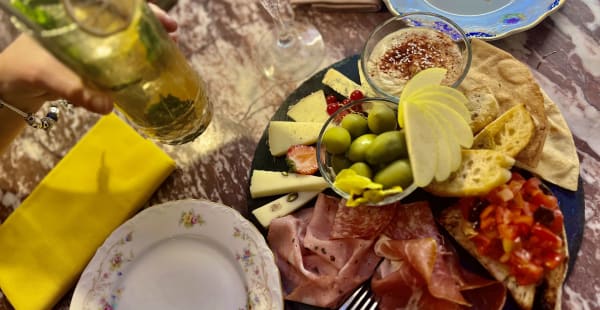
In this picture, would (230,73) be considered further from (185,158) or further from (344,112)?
(344,112)

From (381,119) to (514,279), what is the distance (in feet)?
1.78

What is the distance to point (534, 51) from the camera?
68.4 inches

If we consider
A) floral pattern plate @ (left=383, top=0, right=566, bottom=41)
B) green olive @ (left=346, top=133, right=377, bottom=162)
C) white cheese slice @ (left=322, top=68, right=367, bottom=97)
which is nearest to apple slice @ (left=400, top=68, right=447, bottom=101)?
green olive @ (left=346, top=133, right=377, bottom=162)

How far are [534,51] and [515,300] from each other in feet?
2.83

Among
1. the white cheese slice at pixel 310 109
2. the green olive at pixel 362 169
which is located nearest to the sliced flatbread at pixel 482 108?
the green olive at pixel 362 169

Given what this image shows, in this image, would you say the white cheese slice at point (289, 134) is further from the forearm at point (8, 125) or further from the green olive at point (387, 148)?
the forearm at point (8, 125)

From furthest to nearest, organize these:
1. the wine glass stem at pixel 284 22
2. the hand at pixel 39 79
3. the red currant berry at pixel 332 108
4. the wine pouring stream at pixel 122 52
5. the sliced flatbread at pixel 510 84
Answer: the wine glass stem at pixel 284 22 → the red currant berry at pixel 332 108 → the sliced flatbread at pixel 510 84 → the hand at pixel 39 79 → the wine pouring stream at pixel 122 52

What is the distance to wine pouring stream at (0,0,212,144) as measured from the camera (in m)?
0.97

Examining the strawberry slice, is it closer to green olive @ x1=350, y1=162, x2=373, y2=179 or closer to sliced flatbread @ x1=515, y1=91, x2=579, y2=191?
green olive @ x1=350, y1=162, x2=373, y2=179

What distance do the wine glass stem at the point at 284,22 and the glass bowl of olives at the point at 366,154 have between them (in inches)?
17.9

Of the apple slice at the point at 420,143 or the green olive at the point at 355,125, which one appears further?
the green olive at the point at 355,125

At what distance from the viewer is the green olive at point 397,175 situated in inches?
53.4

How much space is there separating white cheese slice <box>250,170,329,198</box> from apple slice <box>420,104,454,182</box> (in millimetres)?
344

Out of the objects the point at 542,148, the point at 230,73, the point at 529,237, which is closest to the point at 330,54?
the point at 230,73
